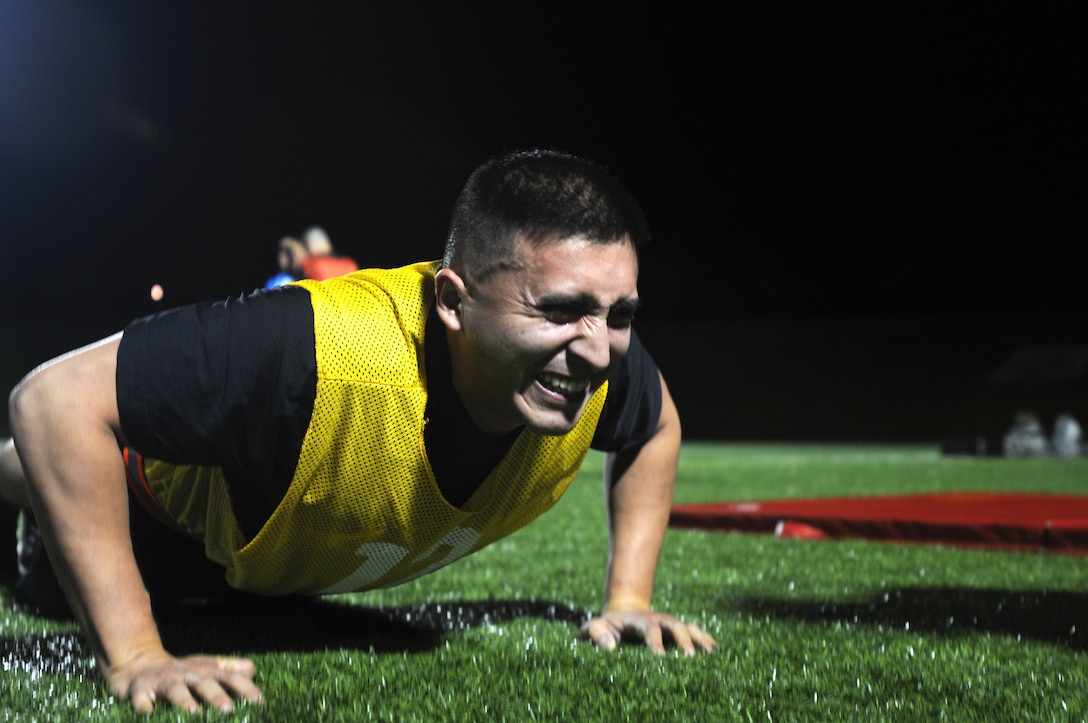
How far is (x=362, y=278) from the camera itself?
1710mm

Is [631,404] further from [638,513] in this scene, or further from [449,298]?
[449,298]

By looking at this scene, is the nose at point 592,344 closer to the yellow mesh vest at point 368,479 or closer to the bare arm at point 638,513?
the yellow mesh vest at point 368,479

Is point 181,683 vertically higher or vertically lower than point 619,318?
lower

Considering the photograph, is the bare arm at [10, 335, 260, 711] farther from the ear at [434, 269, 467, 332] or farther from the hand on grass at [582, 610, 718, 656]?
the hand on grass at [582, 610, 718, 656]

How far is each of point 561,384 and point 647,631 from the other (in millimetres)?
579

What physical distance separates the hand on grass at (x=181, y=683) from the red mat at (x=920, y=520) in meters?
2.75

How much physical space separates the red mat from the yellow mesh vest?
2245 millimetres

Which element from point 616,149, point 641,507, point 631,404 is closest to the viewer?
point 631,404

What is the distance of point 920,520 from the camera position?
12.4ft

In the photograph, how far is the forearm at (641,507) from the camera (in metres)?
2.05

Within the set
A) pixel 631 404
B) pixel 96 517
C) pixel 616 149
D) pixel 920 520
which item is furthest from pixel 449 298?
pixel 616 149

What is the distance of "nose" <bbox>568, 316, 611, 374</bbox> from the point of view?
1.50m

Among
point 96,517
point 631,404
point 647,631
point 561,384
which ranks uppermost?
point 561,384

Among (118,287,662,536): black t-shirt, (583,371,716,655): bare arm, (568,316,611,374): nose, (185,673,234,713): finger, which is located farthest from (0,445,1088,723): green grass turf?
(568,316,611,374): nose
